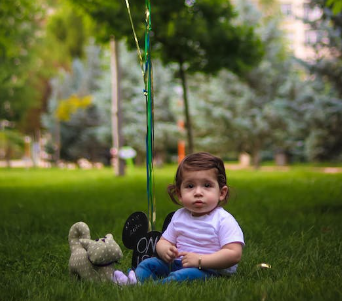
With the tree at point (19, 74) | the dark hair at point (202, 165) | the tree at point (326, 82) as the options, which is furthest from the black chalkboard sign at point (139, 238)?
the tree at point (19, 74)

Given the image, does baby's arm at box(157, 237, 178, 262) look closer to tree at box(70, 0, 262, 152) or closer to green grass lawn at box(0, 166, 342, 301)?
green grass lawn at box(0, 166, 342, 301)

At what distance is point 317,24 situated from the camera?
42.6 ft

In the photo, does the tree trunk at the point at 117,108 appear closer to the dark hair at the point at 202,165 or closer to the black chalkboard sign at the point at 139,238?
the black chalkboard sign at the point at 139,238

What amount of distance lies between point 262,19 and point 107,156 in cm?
1282

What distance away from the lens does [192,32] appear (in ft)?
31.3

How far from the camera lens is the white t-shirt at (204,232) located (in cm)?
265

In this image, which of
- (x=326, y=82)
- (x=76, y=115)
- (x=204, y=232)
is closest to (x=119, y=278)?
(x=204, y=232)

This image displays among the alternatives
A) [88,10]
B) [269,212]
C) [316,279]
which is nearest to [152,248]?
[316,279]

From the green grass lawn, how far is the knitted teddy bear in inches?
2.9

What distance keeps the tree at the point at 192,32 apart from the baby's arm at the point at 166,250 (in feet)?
22.8

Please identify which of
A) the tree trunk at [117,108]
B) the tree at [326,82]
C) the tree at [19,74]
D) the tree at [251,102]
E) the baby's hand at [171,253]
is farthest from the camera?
the tree at [19,74]

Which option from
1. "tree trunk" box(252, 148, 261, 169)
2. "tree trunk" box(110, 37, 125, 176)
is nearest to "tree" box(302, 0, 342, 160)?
"tree trunk" box(110, 37, 125, 176)

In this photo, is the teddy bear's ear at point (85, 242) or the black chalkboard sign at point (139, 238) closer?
the teddy bear's ear at point (85, 242)

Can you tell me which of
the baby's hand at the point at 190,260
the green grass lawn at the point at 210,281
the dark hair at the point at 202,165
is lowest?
the green grass lawn at the point at 210,281
